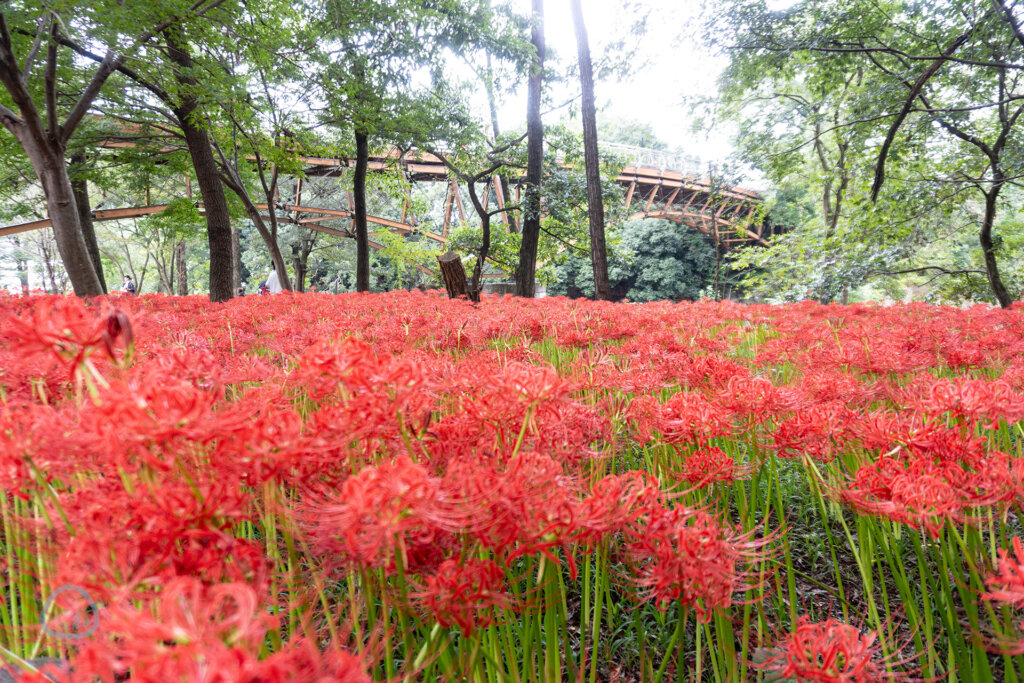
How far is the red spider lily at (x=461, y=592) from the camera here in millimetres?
587

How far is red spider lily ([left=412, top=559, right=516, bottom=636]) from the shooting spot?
59 centimetres

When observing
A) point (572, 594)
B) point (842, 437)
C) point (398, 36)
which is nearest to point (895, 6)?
point (398, 36)

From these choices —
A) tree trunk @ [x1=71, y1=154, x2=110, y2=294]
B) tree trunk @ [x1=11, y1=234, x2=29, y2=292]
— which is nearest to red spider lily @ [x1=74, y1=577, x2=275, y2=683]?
tree trunk @ [x1=71, y1=154, x2=110, y2=294]

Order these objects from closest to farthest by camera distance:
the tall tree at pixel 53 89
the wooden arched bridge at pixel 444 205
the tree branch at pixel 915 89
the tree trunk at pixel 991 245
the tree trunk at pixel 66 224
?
the tall tree at pixel 53 89 → the tree branch at pixel 915 89 → the tree trunk at pixel 66 224 → the tree trunk at pixel 991 245 → the wooden arched bridge at pixel 444 205

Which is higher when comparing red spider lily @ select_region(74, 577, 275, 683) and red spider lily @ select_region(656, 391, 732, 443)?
red spider lily @ select_region(656, 391, 732, 443)

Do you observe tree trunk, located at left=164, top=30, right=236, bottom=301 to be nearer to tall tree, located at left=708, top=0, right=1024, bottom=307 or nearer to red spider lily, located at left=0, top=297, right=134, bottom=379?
red spider lily, located at left=0, top=297, right=134, bottom=379

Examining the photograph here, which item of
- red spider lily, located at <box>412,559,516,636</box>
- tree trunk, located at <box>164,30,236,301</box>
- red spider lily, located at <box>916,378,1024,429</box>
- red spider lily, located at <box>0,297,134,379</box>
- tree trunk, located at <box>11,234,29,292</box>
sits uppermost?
tree trunk, located at <box>11,234,29,292</box>

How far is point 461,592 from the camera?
1.96 feet

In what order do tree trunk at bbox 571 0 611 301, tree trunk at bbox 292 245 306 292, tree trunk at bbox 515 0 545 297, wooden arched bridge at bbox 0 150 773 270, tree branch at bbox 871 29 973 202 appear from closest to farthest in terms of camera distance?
tree branch at bbox 871 29 973 202 < tree trunk at bbox 571 0 611 301 < tree trunk at bbox 515 0 545 297 < wooden arched bridge at bbox 0 150 773 270 < tree trunk at bbox 292 245 306 292

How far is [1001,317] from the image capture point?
3727 millimetres

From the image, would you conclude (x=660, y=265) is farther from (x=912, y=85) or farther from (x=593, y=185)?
(x=912, y=85)

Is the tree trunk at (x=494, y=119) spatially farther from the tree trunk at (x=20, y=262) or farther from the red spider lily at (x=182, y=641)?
the tree trunk at (x=20, y=262)

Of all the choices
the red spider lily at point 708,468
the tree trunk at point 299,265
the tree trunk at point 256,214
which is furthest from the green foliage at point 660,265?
the red spider lily at point 708,468

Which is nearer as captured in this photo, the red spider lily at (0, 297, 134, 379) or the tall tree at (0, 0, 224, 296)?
the red spider lily at (0, 297, 134, 379)
